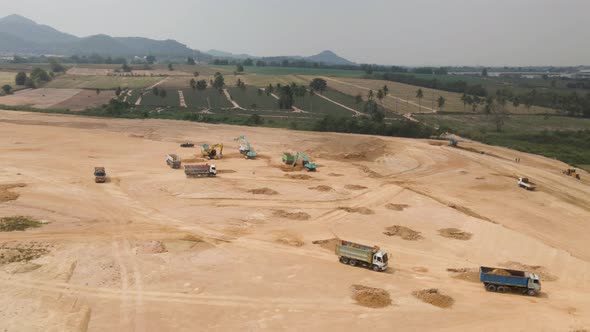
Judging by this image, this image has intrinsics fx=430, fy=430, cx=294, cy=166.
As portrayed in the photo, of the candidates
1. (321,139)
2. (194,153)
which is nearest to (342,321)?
(194,153)

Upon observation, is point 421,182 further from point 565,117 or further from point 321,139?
point 565,117

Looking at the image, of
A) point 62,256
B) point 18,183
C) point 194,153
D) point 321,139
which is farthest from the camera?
point 321,139

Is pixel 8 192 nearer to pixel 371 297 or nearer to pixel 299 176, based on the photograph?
pixel 299 176

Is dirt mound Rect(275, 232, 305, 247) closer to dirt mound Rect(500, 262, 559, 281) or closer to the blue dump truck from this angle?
the blue dump truck

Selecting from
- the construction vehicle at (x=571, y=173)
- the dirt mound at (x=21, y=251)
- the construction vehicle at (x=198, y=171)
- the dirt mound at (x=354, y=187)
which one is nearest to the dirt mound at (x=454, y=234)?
the dirt mound at (x=354, y=187)

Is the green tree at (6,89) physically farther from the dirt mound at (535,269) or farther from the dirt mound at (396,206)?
the dirt mound at (535,269)
